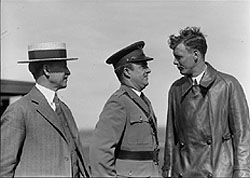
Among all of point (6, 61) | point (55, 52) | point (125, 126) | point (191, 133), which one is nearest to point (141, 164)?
point (125, 126)

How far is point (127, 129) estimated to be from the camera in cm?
344

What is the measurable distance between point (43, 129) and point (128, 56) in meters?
0.81

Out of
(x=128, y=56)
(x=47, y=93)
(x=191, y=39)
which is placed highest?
(x=191, y=39)

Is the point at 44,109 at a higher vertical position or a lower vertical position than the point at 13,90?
lower

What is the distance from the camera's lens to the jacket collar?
3.81m

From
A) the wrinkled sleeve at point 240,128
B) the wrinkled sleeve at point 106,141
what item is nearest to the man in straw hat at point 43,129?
the wrinkled sleeve at point 106,141

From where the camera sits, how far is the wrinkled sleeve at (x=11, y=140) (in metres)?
3.14

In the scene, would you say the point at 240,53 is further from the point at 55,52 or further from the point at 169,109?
the point at 55,52

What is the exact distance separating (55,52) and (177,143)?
3.96ft

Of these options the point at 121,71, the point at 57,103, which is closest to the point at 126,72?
the point at 121,71

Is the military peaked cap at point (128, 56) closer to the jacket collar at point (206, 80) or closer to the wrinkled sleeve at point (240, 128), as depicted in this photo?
the jacket collar at point (206, 80)

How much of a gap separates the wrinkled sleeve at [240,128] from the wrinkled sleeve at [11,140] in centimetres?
154

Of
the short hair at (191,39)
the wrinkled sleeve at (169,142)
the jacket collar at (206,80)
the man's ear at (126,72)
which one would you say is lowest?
the wrinkled sleeve at (169,142)

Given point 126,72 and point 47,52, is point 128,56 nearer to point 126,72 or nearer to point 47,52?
point 126,72
